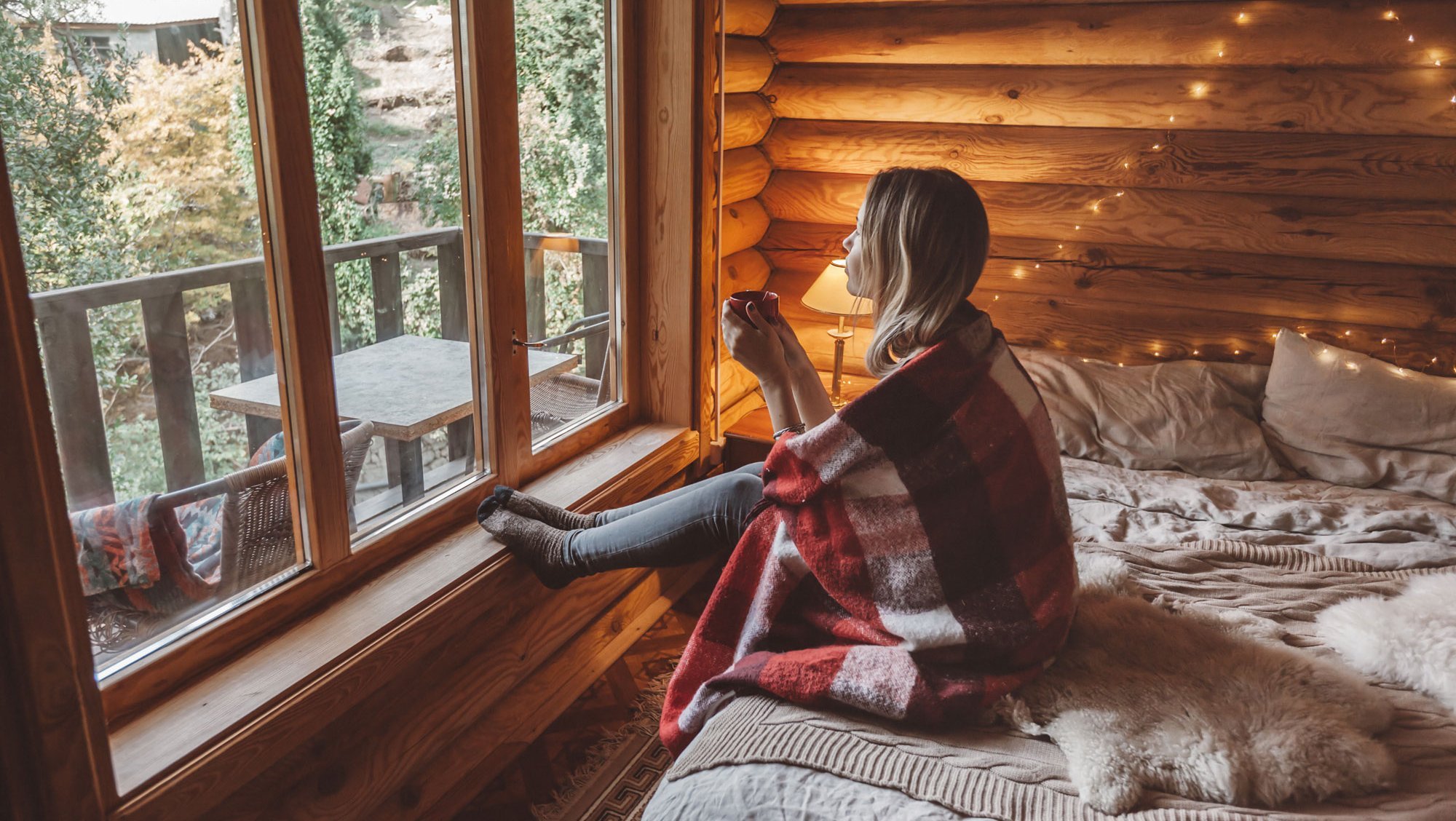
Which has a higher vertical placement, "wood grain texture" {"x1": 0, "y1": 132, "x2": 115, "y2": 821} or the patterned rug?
"wood grain texture" {"x1": 0, "y1": 132, "x2": 115, "y2": 821}

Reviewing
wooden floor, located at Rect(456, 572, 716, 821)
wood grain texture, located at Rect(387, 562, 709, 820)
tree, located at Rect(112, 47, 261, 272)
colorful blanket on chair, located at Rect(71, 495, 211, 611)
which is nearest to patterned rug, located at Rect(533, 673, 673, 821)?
wooden floor, located at Rect(456, 572, 716, 821)

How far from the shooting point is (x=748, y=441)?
3.07 m

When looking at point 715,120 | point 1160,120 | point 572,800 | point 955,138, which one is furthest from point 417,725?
point 1160,120

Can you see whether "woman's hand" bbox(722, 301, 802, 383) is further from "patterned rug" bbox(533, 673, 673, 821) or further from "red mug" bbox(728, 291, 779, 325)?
"patterned rug" bbox(533, 673, 673, 821)

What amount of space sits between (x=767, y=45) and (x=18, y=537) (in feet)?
9.07

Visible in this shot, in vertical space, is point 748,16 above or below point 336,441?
above

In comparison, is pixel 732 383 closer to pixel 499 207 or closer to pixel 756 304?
pixel 499 207

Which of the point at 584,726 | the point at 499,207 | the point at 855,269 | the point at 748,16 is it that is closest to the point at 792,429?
the point at 855,269

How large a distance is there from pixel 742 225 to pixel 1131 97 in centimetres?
130

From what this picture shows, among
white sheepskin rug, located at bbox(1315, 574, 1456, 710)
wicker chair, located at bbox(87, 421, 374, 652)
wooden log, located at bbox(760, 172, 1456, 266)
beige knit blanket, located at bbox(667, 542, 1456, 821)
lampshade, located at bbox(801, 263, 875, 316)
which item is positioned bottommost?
beige knit blanket, located at bbox(667, 542, 1456, 821)

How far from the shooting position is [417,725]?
194 cm

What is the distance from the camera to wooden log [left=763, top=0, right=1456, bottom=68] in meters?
2.63

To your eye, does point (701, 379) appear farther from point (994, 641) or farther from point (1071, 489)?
point (994, 641)

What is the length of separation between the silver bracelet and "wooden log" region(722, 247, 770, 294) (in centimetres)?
125
